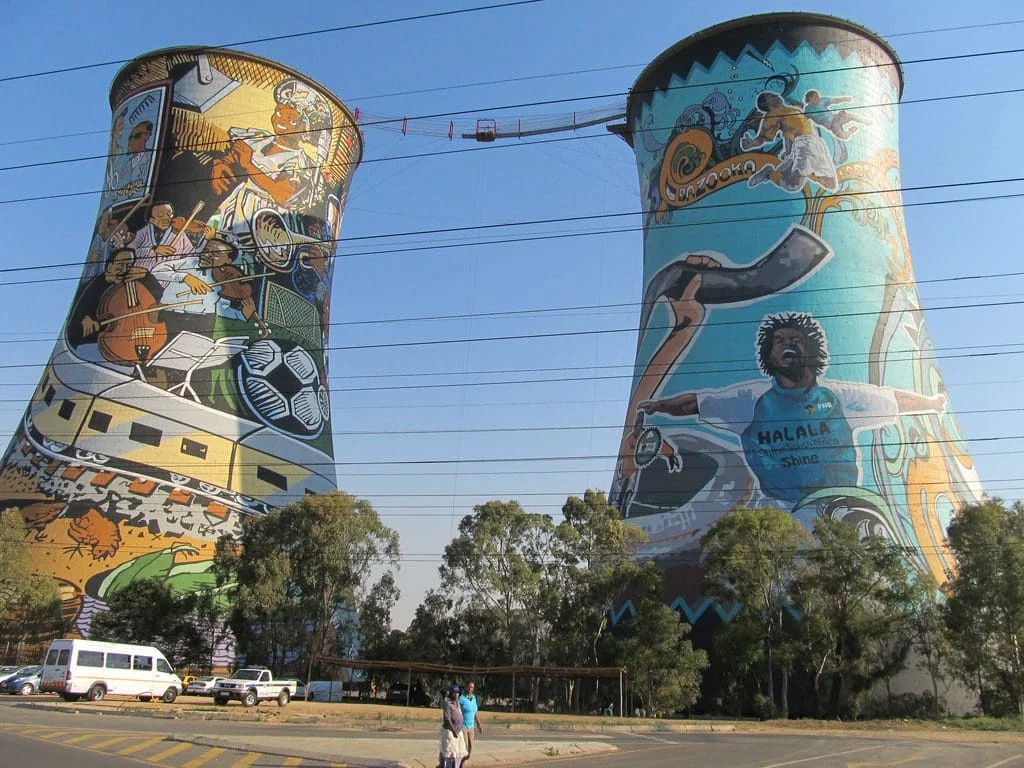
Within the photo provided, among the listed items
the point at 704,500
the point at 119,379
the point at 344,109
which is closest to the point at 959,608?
the point at 704,500

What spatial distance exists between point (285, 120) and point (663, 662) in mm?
30155

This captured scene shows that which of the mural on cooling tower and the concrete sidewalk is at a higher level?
the mural on cooling tower

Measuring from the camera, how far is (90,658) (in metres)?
20.8

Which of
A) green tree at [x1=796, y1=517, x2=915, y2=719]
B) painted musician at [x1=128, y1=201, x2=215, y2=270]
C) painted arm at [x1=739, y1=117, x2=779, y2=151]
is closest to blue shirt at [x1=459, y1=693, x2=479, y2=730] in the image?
green tree at [x1=796, y1=517, x2=915, y2=719]

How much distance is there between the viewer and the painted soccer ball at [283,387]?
123 ft

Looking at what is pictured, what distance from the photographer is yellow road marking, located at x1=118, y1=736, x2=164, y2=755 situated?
10.1m

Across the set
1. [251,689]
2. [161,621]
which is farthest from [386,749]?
[161,621]

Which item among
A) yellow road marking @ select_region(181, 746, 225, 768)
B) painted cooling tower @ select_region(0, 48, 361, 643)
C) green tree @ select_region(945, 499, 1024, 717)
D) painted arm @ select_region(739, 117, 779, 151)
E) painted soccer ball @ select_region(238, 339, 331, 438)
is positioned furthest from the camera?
painted soccer ball @ select_region(238, 339, 331, 438)

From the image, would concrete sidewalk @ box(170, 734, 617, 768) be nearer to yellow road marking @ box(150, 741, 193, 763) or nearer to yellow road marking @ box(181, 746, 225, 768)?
yellow road marking @ box(150, 741, 193, 763)

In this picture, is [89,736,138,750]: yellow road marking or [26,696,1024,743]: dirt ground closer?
[89,736,138,750]: yellow road marking

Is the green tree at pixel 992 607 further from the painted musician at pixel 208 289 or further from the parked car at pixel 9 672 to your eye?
the painted musician at pixel 208 289

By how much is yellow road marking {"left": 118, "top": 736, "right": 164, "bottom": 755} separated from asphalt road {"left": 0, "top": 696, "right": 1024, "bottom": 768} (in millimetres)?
13

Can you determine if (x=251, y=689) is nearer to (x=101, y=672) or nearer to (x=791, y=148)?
(x=101, y=672)

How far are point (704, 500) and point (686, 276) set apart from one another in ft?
29.5
